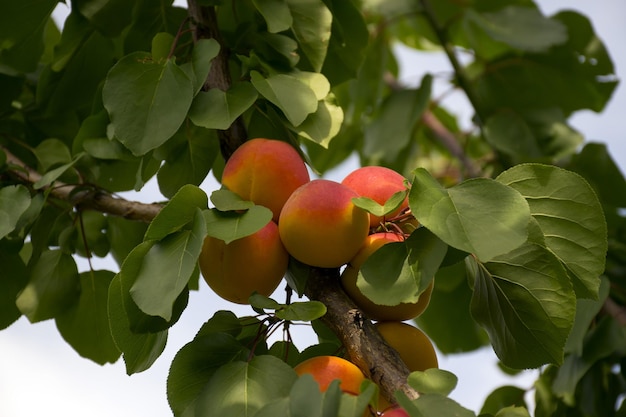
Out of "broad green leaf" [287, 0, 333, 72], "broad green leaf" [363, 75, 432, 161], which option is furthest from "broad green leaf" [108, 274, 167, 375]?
"broad green leaf" [363, 75, 432, 161]

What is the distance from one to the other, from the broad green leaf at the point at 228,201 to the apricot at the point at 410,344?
14 cm

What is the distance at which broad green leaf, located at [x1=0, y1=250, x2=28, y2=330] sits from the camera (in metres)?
0.84

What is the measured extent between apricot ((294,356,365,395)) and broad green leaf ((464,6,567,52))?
99 centimetres

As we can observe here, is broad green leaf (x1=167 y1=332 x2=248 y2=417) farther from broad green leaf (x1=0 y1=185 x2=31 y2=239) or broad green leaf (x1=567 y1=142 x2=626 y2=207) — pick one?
broad green leaf (x1=567 y1=142 x2=626 y2=207)

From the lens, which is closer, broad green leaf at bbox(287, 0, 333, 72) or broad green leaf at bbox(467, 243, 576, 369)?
broad green leaf at bbox(467, 243, 576, 369)

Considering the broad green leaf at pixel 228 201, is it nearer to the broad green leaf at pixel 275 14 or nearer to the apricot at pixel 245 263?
the apricot at pixel 245 263

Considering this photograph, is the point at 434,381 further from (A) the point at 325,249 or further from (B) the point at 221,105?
(B) the point at 221,105

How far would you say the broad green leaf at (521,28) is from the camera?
4.64 feet

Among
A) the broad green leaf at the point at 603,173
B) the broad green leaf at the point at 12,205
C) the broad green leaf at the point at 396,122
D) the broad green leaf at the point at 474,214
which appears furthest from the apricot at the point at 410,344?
the broad green leaf at the point at 603,173

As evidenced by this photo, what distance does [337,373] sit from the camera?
0.55 m

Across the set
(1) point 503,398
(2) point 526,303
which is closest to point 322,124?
(2) point 526,303

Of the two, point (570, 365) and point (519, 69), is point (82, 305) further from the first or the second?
point (519, 69)

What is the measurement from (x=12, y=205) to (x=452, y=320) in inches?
34.8

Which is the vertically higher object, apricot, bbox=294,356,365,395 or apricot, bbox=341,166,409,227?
apricot, bbox=341,166,409,227
